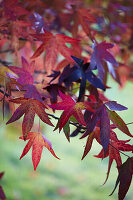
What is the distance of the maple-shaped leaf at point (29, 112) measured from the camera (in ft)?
2.18

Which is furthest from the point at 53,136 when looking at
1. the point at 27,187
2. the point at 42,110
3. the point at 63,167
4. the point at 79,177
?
the point at 42,110

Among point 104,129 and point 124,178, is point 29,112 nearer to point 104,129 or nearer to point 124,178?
A: point 104,129

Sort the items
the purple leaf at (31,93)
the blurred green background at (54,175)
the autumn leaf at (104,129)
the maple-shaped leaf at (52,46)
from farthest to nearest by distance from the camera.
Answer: the blurred green background at (54,175) < the maple-shaped leaf at (52,46) < the purple leaf at (31,93) < the autumn leaf at (104,129)

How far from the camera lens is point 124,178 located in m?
0.67

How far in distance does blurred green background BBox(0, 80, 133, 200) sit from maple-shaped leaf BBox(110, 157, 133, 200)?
1.63m

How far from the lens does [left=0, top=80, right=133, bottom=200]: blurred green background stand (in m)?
2.34

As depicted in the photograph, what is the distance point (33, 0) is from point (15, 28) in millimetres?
236

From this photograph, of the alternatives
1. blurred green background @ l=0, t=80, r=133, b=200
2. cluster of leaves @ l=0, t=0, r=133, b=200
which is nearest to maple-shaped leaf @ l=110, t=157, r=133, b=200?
cluster of leaves @ l=0, t=0, r=133, b=200

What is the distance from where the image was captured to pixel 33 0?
3.56 feet

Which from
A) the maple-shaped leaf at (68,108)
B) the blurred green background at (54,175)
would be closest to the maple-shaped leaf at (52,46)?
the maple-shaped leaf at (68,108)

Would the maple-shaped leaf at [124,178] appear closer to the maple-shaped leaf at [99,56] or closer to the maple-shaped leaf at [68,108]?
the maple-shaped leaf at [68,108]

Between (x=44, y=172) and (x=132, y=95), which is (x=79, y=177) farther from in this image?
(x=132, y=95)

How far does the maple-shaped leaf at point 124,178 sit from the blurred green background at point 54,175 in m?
1.63

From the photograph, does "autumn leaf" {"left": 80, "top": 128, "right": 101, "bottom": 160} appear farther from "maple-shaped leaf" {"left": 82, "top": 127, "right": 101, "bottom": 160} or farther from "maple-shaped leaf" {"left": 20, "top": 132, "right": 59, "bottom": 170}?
"maple-shaped leaf" {"left": 20, "top": 132, "right": 59, "bottom": 170}
